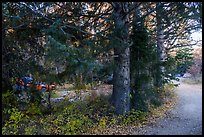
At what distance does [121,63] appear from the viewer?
682cm

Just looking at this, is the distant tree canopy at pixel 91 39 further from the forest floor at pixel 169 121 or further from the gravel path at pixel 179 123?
the gravel path at pixel 179 123

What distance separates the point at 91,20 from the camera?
268 inches

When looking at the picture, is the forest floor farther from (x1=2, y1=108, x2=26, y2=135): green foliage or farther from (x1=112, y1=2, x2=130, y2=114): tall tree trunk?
(x1=2, y1=108, x2=26, y2=135): green foliage

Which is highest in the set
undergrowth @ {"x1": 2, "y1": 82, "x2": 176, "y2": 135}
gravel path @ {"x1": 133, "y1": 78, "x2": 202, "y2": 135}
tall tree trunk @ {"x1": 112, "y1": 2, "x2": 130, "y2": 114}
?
tall tree trunk @ {"x1": 112, "y1": 2, "x2": 130, "y2": 114}

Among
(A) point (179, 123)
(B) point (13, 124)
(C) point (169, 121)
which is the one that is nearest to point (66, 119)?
(B) point (13, 124)

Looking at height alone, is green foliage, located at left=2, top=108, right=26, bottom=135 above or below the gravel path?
above

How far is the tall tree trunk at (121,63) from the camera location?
21.1 ft

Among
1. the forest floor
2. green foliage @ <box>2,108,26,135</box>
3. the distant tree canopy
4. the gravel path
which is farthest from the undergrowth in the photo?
the gravel path

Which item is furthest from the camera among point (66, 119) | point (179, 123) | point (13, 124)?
point (179, 123)

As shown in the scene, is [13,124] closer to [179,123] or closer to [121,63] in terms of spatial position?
[121,63]

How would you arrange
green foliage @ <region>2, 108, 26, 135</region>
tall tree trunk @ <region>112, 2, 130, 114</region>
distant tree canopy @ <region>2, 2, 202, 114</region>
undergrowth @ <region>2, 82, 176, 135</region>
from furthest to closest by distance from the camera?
1. tall tree trunk @ <region>112, 2, 130, 114</region>
2. distant tree canopy @ <region>2, 2, 202, 114</region>
3. undergrowth @ <region>2, 82, 176, 135</region>
4. green foliage @ <region>2, 108, 26, 135</region>

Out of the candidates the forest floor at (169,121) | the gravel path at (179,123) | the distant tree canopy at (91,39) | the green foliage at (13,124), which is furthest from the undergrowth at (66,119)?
the gravel path at (179,123)

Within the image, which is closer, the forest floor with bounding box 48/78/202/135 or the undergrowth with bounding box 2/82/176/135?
the undergrowth with bounding box 2/82/176/135

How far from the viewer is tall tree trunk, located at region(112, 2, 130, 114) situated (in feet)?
21.1
